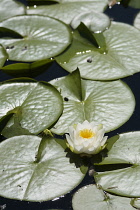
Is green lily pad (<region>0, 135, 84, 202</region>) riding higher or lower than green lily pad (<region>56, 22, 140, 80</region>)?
lower

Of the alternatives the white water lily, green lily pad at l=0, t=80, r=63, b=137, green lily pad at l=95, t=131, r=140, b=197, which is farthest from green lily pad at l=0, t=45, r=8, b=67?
green lily pad at l=95, t=131, r=140, b=197

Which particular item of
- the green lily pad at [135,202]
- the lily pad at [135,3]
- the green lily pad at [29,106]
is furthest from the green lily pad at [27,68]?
the green lily pad at [135,202]

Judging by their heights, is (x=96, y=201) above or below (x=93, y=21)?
below

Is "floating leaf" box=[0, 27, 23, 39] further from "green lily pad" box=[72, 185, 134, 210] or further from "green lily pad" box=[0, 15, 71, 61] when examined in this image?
"green lily pad" box=[72, 185, 134, 210]

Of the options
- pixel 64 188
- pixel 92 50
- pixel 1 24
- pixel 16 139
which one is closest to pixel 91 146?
pixel 64 188

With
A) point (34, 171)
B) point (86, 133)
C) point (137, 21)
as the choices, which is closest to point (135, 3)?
point (137, 21)

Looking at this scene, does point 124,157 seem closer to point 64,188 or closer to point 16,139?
point 64,188

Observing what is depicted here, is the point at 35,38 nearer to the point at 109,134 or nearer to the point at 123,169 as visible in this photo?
the point at 109,134
